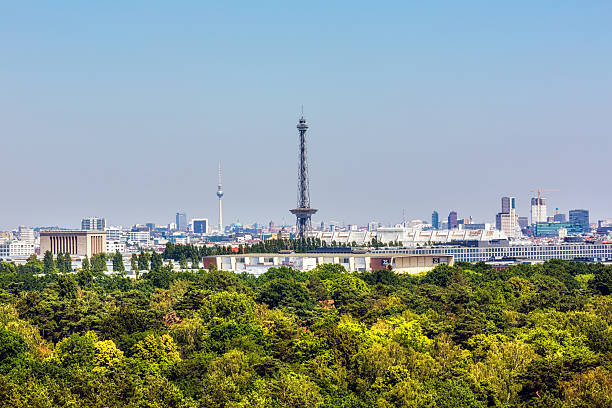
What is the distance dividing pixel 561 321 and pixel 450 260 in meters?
72.9

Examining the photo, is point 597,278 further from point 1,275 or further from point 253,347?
point 1,275

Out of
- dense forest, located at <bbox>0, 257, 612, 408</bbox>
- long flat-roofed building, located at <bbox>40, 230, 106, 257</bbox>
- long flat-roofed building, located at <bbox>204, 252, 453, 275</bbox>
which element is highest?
long flat-roofed building, located at <bbox>40, 230, 106, 257</bbox>

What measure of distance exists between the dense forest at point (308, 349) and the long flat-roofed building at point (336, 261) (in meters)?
47.0

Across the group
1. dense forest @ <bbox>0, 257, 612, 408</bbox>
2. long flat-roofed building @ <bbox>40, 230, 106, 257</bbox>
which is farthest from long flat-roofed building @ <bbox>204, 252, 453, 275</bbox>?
long flat-roofed building @ <bbox>40, 230, 106, 257</bbox>

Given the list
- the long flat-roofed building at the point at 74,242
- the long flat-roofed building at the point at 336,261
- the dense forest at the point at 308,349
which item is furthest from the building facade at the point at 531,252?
the dense forest at the point at 308,349

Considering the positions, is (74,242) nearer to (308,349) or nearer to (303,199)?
(303,199)

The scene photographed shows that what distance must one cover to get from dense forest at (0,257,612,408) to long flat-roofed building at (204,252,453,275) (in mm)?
46974

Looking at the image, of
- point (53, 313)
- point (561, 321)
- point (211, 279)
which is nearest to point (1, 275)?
point (211, 279)

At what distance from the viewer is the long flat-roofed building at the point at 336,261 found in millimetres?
121062

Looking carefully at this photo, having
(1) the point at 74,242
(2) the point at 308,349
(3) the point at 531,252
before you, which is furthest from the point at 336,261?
(1) the point at 74,242

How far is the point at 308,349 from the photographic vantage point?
48125 millimetres

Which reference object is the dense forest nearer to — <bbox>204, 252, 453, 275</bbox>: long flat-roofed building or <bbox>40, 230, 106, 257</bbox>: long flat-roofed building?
<bbox>204, 252, 453, 275</bbox>: long flat-roofed building

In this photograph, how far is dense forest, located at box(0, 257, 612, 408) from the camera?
39.5 meters

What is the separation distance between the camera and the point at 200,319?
57.8 metres
